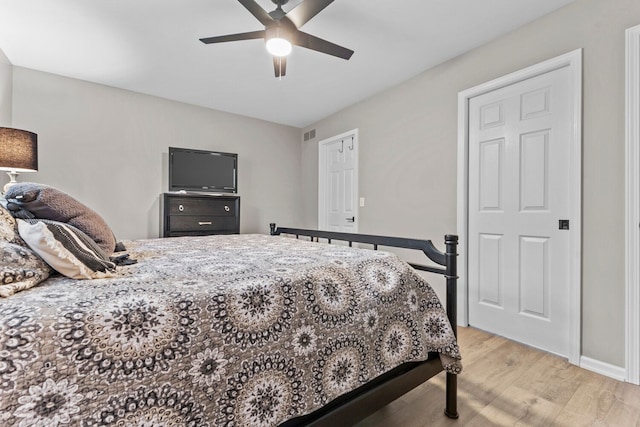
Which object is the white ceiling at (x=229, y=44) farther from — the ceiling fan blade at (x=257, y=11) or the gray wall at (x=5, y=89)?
the ceiling fan blade at (x=257, y=11)

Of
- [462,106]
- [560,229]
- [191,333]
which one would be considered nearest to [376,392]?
[191,333]

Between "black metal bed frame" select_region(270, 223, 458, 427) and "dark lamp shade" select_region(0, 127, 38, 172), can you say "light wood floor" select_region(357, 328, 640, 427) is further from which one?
"dark lamp shade" select_region(0, 127, 38, 172)

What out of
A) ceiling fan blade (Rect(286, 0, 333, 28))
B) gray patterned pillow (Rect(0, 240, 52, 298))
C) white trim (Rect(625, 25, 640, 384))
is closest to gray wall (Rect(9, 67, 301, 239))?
ceiling fan blade (Rect(286, 0, 333, 28))

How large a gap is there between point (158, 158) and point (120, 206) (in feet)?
2.32

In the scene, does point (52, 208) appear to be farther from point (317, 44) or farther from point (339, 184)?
point (339, 184)

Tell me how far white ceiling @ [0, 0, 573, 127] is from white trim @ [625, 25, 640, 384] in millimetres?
631

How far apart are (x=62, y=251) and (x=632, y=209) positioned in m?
2.74

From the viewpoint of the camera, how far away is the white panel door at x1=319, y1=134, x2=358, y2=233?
12.9ft

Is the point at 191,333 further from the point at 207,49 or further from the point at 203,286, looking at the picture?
the point at 207,49

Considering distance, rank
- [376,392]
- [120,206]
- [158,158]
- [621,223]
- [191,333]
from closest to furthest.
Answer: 1. [191,333]
2. [376,392]
3. [621,223]
4. [120,206]
5. [158,158]

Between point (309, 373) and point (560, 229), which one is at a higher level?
point (560, 229)

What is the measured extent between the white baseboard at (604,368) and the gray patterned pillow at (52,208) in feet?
9.25

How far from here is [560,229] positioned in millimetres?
2115

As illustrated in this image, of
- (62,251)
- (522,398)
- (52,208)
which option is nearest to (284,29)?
(52,208)
